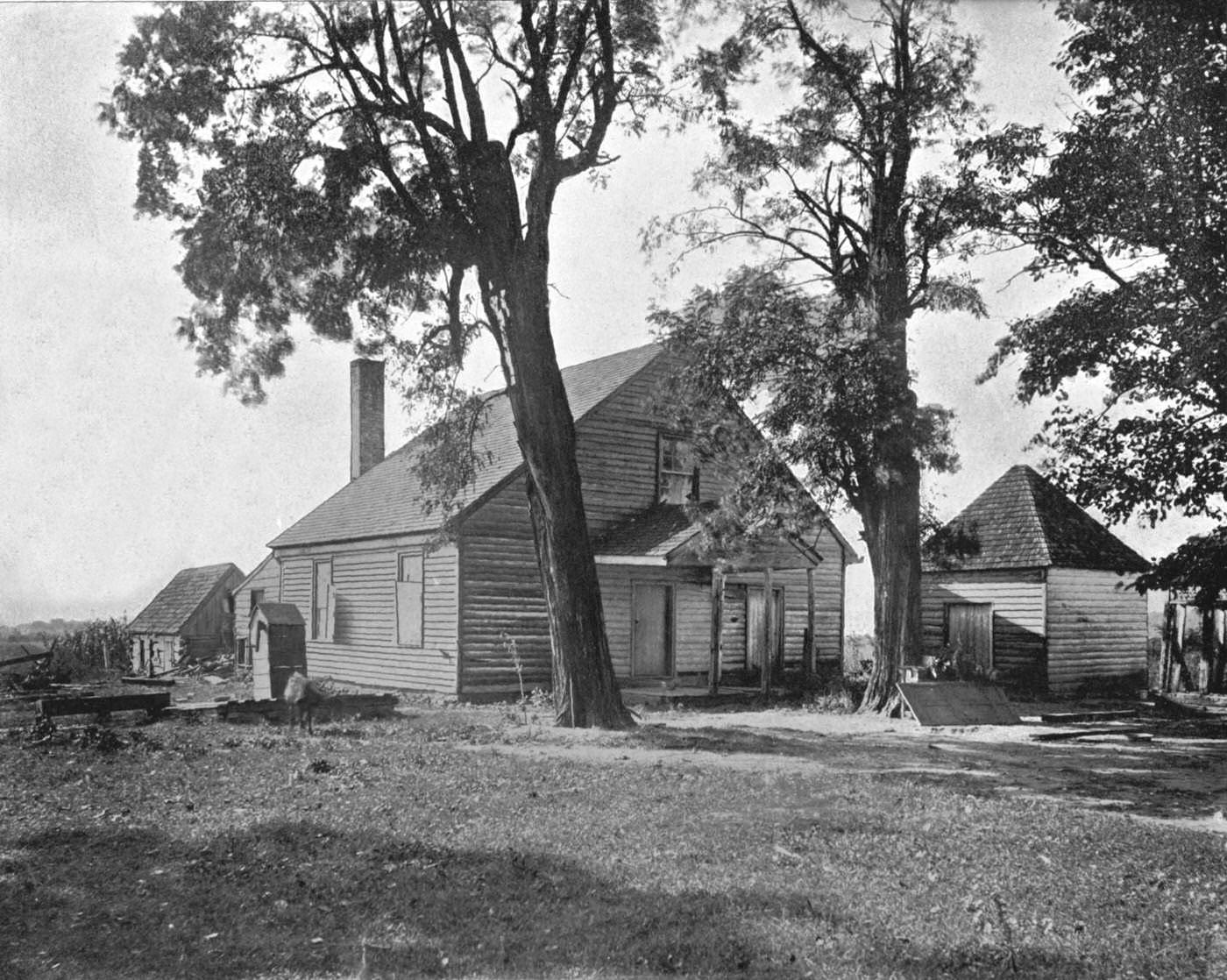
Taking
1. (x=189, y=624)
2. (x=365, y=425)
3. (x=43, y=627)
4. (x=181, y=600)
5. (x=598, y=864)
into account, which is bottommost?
(x=43, y=627)

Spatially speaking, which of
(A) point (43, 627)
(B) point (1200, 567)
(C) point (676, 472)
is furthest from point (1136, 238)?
(A) point (43, 627)

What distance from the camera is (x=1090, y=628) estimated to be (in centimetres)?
2953

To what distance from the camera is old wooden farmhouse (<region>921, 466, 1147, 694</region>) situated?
93.6 feet

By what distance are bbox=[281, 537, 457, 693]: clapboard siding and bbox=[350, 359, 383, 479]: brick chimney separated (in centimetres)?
472

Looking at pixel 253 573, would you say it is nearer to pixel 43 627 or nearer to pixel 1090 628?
pixel 1090 628

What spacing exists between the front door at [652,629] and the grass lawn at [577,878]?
14.1 meters

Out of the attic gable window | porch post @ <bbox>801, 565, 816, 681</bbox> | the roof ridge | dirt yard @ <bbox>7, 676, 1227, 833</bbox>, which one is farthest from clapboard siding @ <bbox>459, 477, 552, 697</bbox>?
the roof ridge

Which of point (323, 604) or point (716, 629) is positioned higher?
point (323, 604)

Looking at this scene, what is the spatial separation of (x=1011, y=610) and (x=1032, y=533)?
7.29 feet

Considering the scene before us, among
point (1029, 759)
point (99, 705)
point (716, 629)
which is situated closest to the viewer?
point (1029, 759)

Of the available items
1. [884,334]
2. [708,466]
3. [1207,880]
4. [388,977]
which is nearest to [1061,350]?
[884,334]

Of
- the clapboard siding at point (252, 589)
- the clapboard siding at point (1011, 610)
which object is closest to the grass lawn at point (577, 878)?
the clapboard siding at point (1011, 610)

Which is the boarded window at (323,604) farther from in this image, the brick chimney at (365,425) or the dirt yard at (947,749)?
the dirt yard at (947,749)

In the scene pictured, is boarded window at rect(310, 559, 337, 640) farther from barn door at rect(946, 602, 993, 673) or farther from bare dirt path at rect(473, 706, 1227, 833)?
barn door at rect(946, 602, 993, 673)
